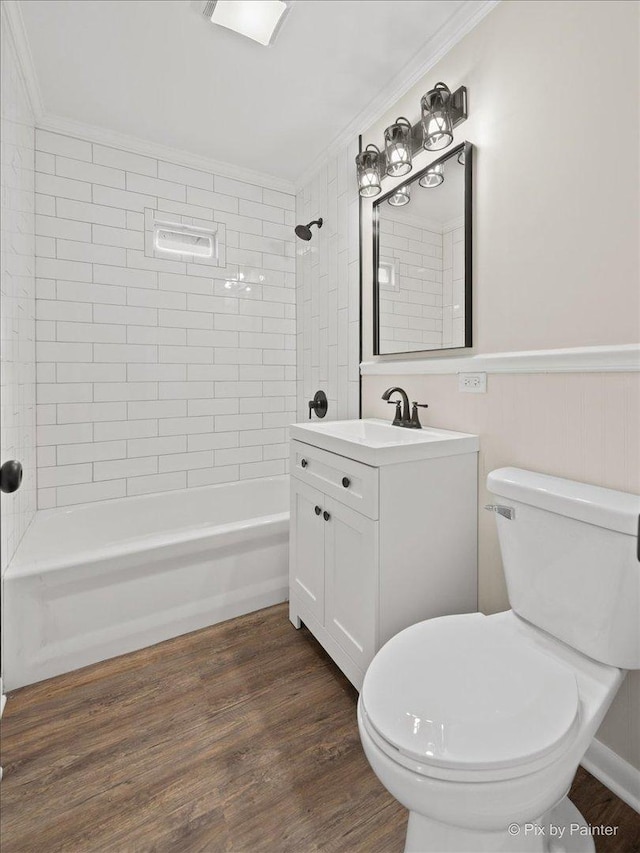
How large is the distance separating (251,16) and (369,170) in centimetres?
73

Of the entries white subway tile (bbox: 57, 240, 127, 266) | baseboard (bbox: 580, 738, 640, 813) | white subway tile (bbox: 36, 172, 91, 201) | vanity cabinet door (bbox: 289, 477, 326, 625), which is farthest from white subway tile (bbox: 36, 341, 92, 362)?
baseboard (bbox: 580, 738, 640, 813)

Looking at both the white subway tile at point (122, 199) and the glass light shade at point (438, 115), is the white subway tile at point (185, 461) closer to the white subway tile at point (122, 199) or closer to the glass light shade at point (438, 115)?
the white subway tile at point (122, 199)

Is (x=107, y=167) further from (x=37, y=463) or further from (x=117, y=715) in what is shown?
(x=117, y=715)

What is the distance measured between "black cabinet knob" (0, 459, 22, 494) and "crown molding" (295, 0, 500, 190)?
83.7 inches

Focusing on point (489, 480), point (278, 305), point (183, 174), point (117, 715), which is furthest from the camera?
point (278, 305)

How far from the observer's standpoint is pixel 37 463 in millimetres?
2270

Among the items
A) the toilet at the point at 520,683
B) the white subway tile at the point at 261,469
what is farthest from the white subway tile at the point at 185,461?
the toilet at the point at 520,683

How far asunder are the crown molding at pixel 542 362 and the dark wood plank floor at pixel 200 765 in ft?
3.98

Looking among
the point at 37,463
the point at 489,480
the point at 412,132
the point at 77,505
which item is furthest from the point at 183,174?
the point at 489,480

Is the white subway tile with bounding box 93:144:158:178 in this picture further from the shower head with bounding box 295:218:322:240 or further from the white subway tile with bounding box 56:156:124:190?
the shower head with bounding box 295:218:322:240

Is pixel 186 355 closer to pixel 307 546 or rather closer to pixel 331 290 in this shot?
pixel 331 290

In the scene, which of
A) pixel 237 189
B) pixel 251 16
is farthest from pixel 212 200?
pixel 251 16

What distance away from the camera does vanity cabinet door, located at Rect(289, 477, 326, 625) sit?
1.67 metres

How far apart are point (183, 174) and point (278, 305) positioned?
98 cm
